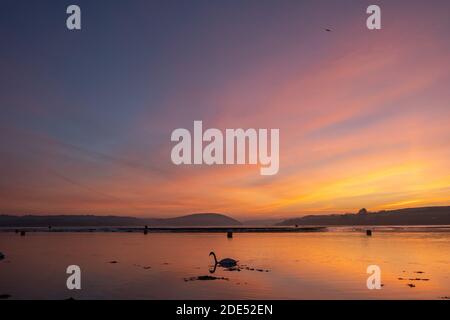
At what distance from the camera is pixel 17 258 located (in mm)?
39375

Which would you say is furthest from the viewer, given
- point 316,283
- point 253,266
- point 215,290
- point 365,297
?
point 253,266

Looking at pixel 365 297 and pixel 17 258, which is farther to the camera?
pixel 17 258

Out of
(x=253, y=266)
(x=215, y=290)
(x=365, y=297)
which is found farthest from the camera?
(x=253, y=266)

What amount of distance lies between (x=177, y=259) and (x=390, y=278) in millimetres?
19089
